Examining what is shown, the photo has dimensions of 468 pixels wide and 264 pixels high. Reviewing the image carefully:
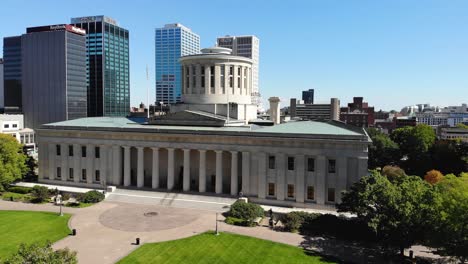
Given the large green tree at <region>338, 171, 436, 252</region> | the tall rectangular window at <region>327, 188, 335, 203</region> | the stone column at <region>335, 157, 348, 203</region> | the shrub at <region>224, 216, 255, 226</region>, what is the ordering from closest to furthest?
the large green tree at <region>338, 171, 436, 252</region> → the shrub at <region>224, 216, 255, 226</region> → the stone column at <region>335, 157, 348, 203</region> → the tall rectangular window at <region>327, 188, 335, 203</region>

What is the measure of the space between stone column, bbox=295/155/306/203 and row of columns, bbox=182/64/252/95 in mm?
25277

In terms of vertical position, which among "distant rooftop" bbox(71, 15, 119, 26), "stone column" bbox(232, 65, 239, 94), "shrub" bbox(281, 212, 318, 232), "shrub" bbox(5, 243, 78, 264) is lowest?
"shrub" bbox(281, 212, 318, 232)

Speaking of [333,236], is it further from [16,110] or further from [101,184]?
[16,110]

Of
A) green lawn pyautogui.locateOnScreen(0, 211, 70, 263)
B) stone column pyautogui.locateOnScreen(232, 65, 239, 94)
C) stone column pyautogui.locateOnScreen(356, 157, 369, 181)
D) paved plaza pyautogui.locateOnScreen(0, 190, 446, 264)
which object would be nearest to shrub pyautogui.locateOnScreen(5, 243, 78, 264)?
paved plaza pyautogui.locateOnScreen(0, 190, 446, 264)

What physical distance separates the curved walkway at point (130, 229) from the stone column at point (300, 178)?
9.96 m

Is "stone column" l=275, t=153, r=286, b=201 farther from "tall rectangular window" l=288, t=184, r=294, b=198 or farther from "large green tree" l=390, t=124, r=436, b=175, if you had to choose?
"large green tree" l=390, t=124, r=436, b=175

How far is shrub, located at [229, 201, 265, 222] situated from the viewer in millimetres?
43531

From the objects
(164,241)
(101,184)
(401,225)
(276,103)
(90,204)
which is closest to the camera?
(401,225)

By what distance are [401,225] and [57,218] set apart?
40243 mm

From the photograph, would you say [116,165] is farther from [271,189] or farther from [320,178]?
[320,178]

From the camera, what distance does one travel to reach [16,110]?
Result: 171 m

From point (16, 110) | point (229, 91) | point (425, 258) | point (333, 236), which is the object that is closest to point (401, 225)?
point (425, 258)

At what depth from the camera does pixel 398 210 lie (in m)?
31.0

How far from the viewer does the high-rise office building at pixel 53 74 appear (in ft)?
494
